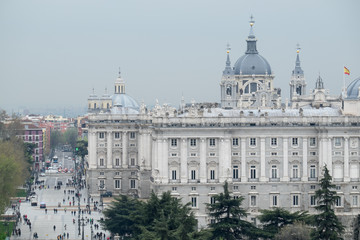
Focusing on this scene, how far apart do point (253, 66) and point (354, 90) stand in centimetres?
6541

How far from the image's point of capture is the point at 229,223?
101 metres

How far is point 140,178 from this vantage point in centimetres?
13525

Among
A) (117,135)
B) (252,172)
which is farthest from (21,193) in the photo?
(252,172)

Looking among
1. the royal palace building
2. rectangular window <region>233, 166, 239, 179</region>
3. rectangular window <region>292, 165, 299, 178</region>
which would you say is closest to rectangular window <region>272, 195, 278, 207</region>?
the royal palace building

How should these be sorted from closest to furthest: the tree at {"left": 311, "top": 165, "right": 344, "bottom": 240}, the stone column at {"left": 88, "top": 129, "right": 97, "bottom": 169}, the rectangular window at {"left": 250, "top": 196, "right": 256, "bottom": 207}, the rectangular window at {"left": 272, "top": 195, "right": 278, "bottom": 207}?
the tree at {"left": 311, "top": 165, "right": 344, "bottom": 240}
the rectangular window at {"left": 250, "top": 196, "right": 256, "bottom": 207}
the rectangular window at {"left": 272, "top": 195, "right": 278, "bottom": 207}
the stone column at {"left": 88, "top": 129, "right": 97, "bottom": 169}

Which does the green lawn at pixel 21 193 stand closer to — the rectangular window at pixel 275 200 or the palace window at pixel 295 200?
the rectangular window at pixel 275 200

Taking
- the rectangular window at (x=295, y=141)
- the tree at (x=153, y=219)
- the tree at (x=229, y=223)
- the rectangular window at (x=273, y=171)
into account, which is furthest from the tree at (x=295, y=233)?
the rectangular window at (x=295, y=141)

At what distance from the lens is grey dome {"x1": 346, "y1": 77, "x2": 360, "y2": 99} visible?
119750mm

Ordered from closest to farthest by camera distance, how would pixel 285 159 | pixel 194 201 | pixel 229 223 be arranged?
pixel 229 223 < pixel 194 201 < pixel 285 159

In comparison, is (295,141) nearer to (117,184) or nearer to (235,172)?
(235,172)

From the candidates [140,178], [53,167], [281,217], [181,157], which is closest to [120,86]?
[53,167]

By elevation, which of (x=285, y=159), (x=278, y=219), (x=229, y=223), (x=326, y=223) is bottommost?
(x=229, y=223)

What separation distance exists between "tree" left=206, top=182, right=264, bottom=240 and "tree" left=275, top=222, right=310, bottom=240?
11.4 feet

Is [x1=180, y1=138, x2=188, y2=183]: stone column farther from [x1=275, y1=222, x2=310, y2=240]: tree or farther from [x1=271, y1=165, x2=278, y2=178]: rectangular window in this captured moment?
[x1=275, y1=222, x2=310, y2=240]: tree
